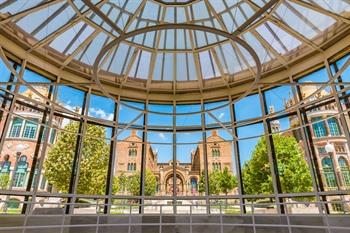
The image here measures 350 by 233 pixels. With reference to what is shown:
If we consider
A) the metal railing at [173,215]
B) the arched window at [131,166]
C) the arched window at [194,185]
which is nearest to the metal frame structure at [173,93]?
the metal railing at [173,215]

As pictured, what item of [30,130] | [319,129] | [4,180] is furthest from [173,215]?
[319,129]

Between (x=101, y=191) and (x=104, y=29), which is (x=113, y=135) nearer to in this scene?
(x=101, y=191)

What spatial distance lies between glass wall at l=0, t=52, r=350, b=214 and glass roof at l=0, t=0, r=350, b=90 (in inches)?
58.8

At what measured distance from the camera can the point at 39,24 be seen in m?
8.50

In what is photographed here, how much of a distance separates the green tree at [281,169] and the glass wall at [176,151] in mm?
40

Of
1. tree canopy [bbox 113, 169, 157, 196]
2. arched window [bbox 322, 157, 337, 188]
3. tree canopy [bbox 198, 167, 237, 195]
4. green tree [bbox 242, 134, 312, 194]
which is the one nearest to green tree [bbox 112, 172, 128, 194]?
tree canopy [bbox 113, 169, 157, 196]

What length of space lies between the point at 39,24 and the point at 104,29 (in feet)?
7.36

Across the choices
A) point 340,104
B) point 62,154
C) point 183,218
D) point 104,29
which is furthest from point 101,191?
point 340,104

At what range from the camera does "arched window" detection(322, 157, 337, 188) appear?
8.43 m

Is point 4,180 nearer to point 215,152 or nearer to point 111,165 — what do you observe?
point 111,165

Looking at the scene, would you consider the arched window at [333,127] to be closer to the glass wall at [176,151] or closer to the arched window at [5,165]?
the glass wall at [176,151]

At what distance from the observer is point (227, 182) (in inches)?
423

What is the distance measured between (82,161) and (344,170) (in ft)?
33.0

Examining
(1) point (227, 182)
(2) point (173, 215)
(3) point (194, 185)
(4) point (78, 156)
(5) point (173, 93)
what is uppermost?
(5) point (173, 93)
